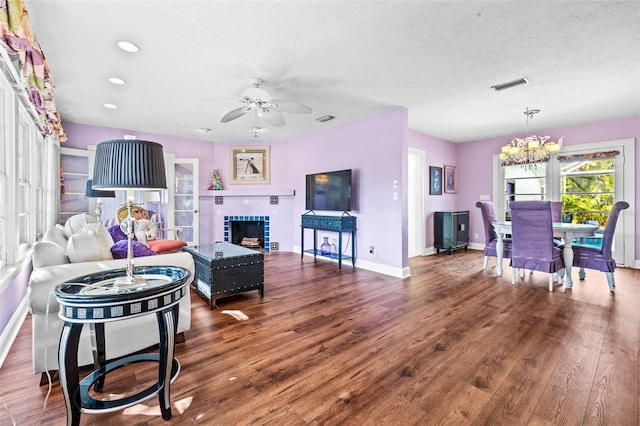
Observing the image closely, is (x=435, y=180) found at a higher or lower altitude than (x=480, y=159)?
lower

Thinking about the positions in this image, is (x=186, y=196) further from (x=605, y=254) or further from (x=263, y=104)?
(x=605, y=254)

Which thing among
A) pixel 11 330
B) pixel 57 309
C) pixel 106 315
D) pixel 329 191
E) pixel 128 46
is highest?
pixel 128 46

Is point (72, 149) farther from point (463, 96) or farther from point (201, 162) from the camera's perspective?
point (463, 96)

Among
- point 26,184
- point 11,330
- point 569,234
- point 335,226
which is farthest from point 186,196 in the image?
point 569,234

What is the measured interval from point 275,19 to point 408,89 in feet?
6.36

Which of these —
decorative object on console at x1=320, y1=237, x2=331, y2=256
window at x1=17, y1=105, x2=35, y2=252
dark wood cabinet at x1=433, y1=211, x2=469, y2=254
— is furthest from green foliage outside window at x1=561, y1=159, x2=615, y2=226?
window at x1=17, y1=105, x2=35, y2=252

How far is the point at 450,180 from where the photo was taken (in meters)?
6.59

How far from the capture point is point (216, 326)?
2.58 m

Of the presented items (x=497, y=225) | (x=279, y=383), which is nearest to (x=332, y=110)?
(x=497, y=225)

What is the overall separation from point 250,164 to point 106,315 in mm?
5428

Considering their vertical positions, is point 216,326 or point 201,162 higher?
point 201,162

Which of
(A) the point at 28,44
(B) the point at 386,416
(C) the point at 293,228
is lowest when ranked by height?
(B) the point at 386,416

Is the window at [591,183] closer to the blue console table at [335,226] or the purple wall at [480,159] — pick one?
the purple wall at [480,159]

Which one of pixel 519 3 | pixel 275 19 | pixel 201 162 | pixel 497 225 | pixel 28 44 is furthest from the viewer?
pixel 201 162
